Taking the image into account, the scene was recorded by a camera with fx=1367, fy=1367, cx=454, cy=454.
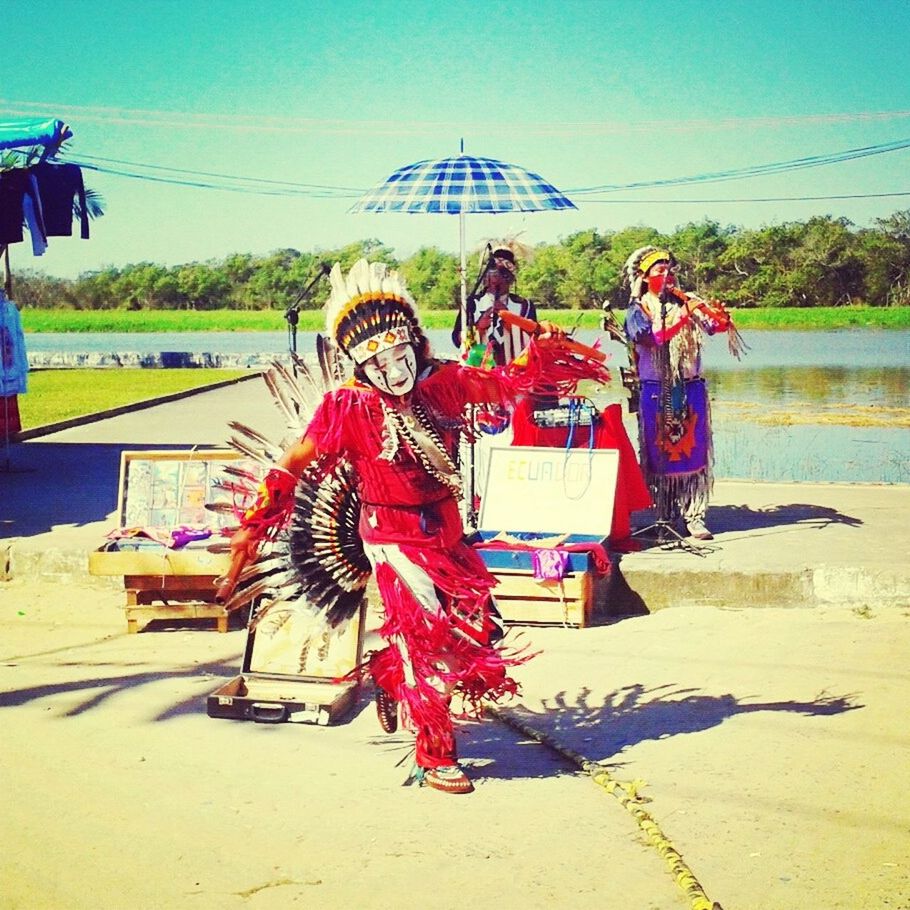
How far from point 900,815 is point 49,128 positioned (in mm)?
7651

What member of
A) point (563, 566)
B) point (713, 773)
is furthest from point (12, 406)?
point (713, 773)

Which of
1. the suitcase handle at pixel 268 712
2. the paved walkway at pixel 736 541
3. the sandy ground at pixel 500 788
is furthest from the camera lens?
the paved walkway at pixel 736 541

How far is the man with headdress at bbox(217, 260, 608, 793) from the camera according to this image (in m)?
5.28

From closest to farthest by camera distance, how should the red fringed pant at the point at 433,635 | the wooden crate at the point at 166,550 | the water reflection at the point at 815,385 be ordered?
the red fringed pant at the point at 433,635
the wooden crate at the point at 166,550
the water reflection at the point at 815,385

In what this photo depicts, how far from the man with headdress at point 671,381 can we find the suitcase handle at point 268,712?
3.76 m

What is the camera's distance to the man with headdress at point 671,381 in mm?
8797

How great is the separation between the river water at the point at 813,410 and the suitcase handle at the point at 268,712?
25.4ft

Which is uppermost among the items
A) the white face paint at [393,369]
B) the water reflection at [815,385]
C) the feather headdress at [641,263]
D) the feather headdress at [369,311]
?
the feather headdress at [641,263]

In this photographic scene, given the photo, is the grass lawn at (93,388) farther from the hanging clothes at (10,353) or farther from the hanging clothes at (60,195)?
the hanging clothes at (60,195)

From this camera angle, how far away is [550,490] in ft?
29.2

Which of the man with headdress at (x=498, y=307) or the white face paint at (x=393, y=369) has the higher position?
the man with headdress at (x=498, y=307)

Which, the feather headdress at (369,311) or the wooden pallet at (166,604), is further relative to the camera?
the wooden pallet at (166,604)

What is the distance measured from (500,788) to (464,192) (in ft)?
16.2

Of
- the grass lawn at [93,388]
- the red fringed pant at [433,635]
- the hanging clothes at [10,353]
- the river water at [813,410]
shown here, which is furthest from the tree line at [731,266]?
the red fringed pant at [433,635]
